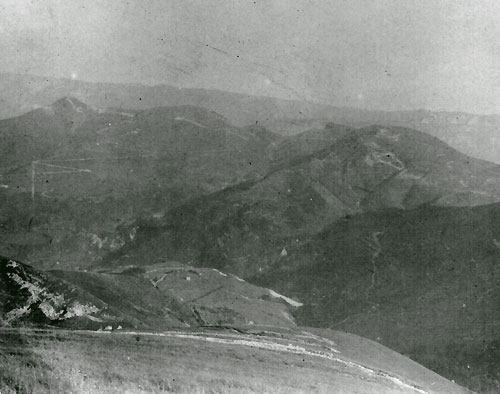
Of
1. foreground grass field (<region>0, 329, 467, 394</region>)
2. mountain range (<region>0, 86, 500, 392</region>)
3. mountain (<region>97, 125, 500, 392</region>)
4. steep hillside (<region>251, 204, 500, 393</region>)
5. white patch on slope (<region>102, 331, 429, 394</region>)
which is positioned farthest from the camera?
mountain (<region>97, 125, 500, 392</region>)

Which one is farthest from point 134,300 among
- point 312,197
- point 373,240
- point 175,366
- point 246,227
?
point 312,197

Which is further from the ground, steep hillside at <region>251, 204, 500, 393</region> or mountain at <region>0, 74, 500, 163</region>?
mountain at <region>0, 74, 500, 163</region>

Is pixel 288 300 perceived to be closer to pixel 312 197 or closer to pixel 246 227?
pixel 246 227

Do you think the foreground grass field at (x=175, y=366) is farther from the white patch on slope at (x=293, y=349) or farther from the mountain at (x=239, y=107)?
the mountain at (x=239, y=107)

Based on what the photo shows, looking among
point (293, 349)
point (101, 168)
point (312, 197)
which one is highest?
point (293, 349)

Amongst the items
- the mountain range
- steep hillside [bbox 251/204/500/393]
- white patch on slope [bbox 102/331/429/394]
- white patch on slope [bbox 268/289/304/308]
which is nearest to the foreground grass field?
white patch on slope [bbox 102/331/429/394]

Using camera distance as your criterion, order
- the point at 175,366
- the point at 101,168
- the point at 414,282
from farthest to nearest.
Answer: the point at 101,168 < the point at 414,282 < the point at 175,366

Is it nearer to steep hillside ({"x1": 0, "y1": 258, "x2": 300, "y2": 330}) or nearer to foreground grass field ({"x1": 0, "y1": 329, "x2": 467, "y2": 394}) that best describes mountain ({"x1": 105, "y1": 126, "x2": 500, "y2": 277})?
steep hillside ({"x1": 0, "y1": 258, "x2": 300, "y2": 330})

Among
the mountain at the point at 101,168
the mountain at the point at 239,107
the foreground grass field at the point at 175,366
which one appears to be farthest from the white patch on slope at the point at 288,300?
the mountain at the point at 239,107
